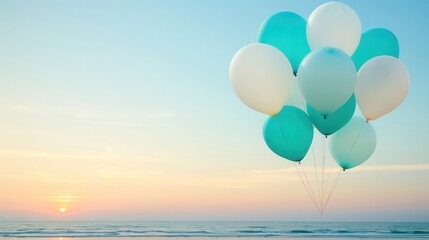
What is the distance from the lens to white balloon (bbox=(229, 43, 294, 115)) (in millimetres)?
5914

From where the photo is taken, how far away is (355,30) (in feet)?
20.8

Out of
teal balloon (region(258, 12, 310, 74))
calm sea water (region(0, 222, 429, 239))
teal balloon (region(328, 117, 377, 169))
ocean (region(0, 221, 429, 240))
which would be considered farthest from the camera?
calm sea water (region(0, 222, 429, 239))

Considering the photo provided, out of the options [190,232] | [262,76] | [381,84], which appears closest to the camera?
[262,76]

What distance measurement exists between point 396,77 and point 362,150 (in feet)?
4.32

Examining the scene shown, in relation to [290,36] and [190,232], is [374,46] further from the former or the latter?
[190,232]

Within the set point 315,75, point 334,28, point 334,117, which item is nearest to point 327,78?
point 315,75

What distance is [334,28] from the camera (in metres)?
6.20

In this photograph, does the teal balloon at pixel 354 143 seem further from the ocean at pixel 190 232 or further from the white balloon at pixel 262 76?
the ocean at pixel 190 232

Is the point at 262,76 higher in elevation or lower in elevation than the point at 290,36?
lower

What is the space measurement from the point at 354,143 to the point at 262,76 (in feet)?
6.46

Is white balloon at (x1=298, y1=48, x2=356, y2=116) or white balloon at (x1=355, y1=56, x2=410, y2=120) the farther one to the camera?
white balloon at (x1=355, y1=56, x2=410, y2=120)

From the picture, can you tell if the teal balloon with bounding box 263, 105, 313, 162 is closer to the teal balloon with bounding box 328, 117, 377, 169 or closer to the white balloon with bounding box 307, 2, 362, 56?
the teal balloon with bounding box 328, 117, 377, 169

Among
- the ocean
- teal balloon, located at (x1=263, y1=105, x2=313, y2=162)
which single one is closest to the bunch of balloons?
teal balloon, located at (x1=263, y1=105, x2=313, y2=162)

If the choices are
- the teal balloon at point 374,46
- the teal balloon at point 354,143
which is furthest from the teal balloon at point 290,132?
the teal balloon at point 374,46
